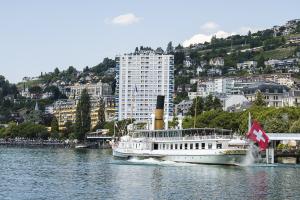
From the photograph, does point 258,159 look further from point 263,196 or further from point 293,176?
point 263,196

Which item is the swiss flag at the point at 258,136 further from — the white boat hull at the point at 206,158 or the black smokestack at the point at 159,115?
the black smokestack at the point at 159,115

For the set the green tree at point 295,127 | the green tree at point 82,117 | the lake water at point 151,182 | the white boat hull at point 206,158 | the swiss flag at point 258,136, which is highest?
the green tree at point 82,117

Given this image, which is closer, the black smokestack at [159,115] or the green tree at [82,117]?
the black smokestack at [159,115]

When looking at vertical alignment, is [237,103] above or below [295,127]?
above

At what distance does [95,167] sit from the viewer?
301ft

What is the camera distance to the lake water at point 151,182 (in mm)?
59531

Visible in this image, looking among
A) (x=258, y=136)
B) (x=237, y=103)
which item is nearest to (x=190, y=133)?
(x=258, y=136)

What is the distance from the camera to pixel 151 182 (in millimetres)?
68500

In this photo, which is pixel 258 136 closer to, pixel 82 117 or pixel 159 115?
pixel 159 115

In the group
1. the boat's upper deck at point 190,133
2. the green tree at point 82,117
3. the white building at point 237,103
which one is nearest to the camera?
the boat's upper deck at point 190,133

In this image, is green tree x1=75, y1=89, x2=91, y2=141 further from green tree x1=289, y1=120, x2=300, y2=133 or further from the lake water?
the lake water

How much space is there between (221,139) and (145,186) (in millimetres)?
24158

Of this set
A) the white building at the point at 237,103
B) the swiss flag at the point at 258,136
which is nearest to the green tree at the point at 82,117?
the white building at the point at 237,103

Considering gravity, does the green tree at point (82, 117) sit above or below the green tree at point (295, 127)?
above
